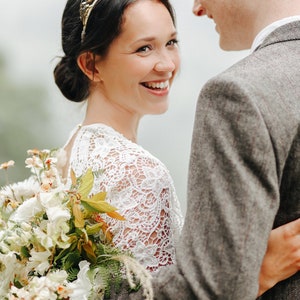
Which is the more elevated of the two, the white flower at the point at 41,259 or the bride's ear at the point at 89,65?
the bride's ear at the point at 89,65

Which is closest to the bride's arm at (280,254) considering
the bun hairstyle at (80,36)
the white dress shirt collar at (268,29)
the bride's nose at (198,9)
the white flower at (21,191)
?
the white dress shirt collar at (268,29)

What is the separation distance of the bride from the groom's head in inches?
22.7

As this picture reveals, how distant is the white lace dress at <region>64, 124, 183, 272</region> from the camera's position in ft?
8.27

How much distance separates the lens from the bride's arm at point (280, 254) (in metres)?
1.96

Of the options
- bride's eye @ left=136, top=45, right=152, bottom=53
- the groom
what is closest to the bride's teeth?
bride's eye @ left=136, top=45, right=152, bottom=53

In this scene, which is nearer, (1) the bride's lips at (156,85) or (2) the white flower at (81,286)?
(2) the white flower at (81,286)

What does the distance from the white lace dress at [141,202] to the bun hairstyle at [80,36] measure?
0.54 m

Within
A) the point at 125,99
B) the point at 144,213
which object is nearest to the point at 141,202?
the point at 144,213

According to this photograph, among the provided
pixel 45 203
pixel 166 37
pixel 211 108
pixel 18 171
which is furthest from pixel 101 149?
pixel 18 171

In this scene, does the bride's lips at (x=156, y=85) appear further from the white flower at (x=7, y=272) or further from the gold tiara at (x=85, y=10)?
the white flower at (x=7, y=272)

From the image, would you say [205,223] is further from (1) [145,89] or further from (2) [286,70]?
(1) [145,89]

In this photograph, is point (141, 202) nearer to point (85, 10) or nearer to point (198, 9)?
point (198, 9)

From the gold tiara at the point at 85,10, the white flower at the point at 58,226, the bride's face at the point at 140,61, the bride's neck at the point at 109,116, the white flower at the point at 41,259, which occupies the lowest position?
the white flower at the point at 41,259

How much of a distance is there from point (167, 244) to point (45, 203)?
479 millimetres
